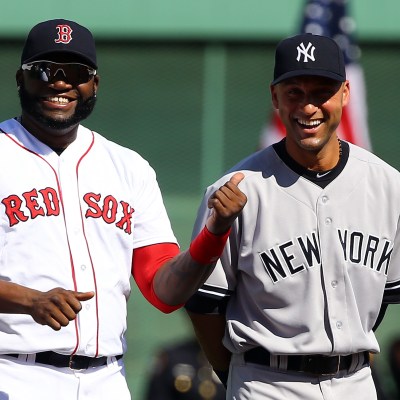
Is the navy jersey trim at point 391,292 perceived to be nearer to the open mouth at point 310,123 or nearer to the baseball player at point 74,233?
the open mouth at point 310,123

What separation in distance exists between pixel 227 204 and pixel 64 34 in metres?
0.94

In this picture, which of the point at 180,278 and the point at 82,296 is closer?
the point at 82,296

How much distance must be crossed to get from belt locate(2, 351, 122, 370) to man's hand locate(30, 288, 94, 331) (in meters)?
0.42

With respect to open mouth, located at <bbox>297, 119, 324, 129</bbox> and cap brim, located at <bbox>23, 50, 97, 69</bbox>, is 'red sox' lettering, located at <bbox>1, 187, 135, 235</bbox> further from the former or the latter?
open mouth, located at <bbox>297, 119, 324, 129</bbox>

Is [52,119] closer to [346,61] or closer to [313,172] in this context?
[313,172]

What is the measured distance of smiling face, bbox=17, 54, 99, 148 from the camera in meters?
4.39

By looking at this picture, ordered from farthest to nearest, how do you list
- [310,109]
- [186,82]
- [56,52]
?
[186,82] → [310,109] → [56,52]

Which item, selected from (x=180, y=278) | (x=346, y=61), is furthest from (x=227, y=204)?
(x=346, y=61)

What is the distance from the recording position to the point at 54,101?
439 cm

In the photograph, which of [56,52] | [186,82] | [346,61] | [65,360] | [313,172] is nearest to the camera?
[65,360]

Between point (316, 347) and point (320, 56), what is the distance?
3.72ft

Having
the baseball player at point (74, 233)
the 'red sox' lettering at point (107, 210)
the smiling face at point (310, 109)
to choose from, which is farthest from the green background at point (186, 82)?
the 'red sox' lettering at point (107, 210)

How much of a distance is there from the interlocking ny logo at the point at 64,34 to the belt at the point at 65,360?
115 centimetres

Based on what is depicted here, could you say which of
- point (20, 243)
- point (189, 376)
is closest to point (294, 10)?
point (189, 376)
